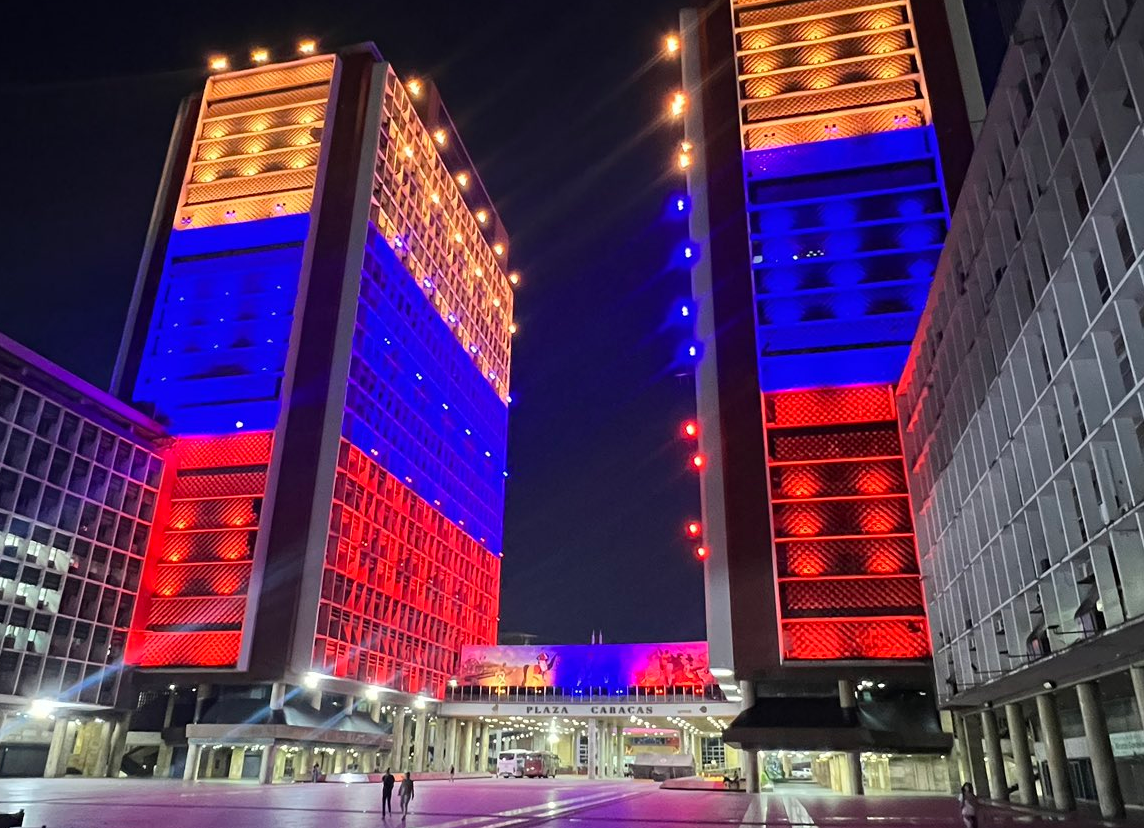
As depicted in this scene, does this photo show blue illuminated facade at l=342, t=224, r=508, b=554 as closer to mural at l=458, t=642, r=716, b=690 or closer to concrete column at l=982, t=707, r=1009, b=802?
mural at l=458, t=642, r=716, b=690

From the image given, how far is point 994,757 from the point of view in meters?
40.8

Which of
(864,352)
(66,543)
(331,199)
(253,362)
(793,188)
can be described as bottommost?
(66,543)

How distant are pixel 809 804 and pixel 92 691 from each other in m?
51.4

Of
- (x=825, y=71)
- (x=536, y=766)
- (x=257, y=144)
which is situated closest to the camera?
(x=825, y=71)

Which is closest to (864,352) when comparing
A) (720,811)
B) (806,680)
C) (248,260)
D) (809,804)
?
(806,680)

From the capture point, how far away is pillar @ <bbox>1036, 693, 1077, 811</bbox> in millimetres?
32156

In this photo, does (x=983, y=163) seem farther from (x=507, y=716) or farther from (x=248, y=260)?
(x=507, y=716)

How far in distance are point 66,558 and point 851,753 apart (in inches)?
2159

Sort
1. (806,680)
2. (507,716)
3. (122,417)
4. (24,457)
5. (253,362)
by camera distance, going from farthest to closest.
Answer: (507,716) → (253,362) → (122,417) → (24,457) → (806,680)

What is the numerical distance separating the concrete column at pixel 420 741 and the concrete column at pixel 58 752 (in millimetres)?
31942

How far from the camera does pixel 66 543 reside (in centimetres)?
5975

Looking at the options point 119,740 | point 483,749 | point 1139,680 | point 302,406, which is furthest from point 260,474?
point 1139,680

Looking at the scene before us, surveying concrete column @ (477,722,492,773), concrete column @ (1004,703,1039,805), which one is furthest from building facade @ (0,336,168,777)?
concrete column @ (1004,703,1039,805)

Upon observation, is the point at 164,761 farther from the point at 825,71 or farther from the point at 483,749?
the point at 825,71
